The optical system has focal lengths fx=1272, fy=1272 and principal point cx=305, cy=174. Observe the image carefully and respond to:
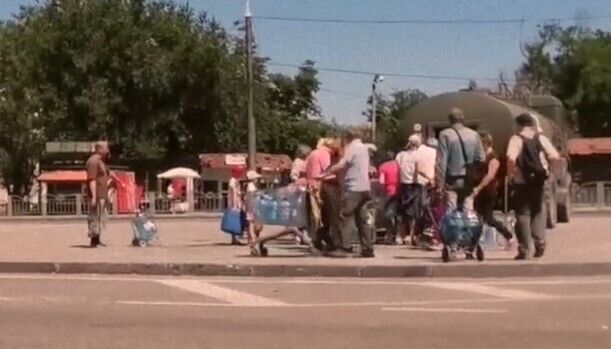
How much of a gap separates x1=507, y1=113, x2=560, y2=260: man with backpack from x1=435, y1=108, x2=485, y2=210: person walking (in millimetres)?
460

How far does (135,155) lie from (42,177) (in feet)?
16.6

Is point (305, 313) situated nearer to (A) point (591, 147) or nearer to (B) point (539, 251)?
(B) point (539, 251)

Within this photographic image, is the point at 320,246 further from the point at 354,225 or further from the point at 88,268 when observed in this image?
the point at 88,268

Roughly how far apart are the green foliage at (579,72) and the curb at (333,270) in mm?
68901

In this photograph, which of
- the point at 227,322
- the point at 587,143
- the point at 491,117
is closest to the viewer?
the point at 227,322

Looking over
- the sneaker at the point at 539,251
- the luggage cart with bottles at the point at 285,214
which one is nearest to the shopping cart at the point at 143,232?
the luggage cart with bottles at the point at 285,214

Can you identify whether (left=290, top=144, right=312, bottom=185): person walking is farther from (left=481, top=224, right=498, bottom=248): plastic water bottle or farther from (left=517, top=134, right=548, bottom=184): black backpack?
(left=517, top=134, right=548, bottom=184): black backpack

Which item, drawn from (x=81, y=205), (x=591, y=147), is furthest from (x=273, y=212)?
(x=591, y=147)

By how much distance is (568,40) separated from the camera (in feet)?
293

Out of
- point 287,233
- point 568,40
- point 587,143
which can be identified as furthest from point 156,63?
point 287,233

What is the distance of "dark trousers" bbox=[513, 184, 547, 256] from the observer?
15203 millimetres

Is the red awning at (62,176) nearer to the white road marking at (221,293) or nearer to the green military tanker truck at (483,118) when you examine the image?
the green military tanker truck at (483,118)

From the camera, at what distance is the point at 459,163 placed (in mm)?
15445

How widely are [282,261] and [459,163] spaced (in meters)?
2.50
